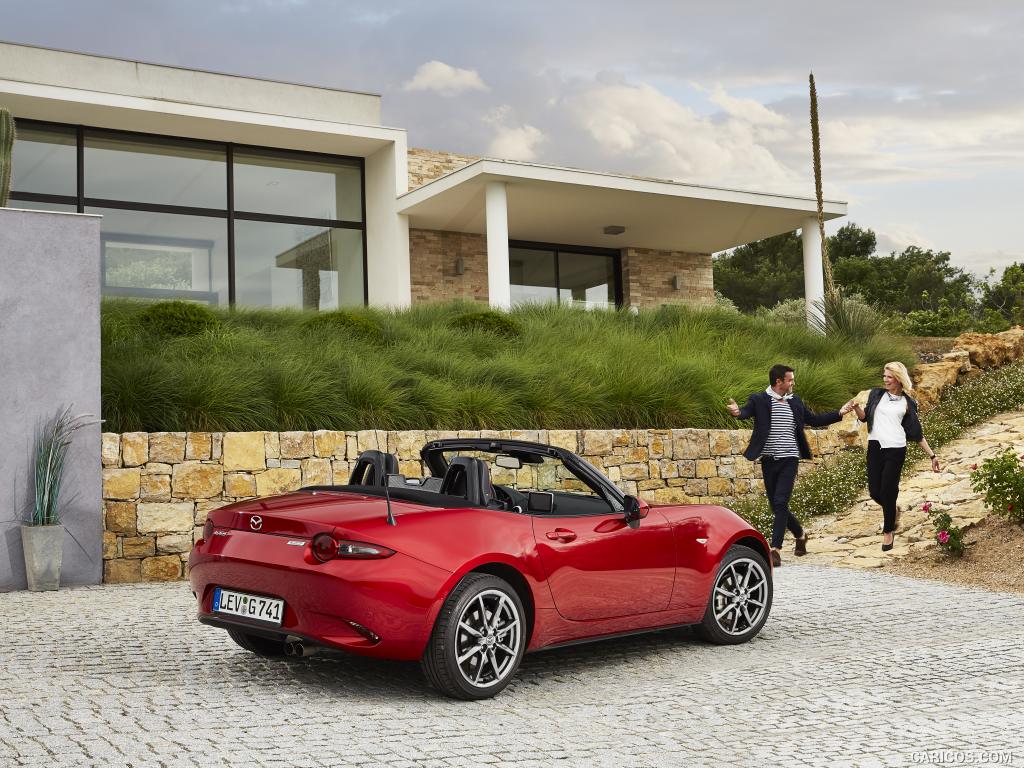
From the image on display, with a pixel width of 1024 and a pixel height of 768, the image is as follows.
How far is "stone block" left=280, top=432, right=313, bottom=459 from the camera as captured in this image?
11227 mm

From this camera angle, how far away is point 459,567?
16.6 ft

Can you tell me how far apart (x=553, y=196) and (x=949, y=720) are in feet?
56.5

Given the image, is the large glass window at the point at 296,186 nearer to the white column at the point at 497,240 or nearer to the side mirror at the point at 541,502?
the white column at the point at 497,240

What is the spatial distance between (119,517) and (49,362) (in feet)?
5.46

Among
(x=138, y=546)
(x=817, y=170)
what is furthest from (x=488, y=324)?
(x=817, y=170)

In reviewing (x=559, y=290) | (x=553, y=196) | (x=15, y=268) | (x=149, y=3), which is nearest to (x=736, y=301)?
(x=559, y=290)

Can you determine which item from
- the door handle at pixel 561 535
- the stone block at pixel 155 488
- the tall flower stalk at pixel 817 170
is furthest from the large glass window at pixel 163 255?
the door handle at pixel 561 535

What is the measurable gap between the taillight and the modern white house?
14.7m

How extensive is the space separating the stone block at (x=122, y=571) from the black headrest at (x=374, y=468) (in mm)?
4898

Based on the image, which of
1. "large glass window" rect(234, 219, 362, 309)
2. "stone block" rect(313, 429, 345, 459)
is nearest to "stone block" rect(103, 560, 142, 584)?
"stone block" rect(313, 429, 345, 459)

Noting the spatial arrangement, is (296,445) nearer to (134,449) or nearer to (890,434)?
(134,449)

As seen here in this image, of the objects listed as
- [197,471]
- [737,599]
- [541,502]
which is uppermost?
[197,471]

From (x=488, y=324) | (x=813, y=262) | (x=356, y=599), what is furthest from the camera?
(x=813, y=262)

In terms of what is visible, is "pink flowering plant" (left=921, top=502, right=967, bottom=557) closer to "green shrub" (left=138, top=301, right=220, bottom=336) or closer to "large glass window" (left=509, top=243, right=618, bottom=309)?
"green shrub" (left=138, top=301, right=220, bottom=336)
